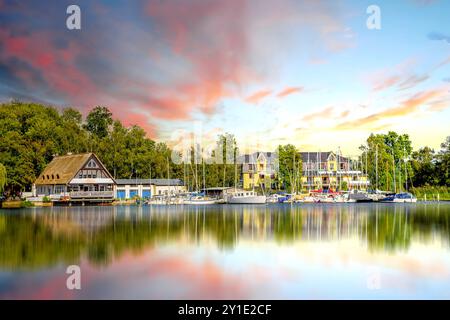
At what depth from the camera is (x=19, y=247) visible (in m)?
22.0

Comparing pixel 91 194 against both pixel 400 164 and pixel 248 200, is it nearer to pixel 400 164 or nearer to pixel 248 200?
pixel 248 200

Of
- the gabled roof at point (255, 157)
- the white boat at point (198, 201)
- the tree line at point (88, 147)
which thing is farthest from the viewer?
the gabled roof at point (255, 157)

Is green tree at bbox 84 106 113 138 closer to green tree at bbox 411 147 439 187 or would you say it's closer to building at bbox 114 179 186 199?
building at bbox 114 179 186 199

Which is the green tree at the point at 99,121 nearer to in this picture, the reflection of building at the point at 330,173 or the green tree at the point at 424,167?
the reflection of building at the point at 330,173

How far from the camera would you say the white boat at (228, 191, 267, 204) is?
2564 inches

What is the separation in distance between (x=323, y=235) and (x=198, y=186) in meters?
48.5

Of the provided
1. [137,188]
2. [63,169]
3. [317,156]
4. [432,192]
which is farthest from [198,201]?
[317,156]

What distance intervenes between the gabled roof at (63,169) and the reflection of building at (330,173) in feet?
134

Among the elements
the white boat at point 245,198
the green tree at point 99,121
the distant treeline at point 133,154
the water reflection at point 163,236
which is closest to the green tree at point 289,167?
the distant treeline at point 133,154

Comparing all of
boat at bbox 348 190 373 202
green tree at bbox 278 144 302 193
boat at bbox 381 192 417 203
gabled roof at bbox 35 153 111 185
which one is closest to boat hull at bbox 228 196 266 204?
green tree at bbox 278 144 302 193

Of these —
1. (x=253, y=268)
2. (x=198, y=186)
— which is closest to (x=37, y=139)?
(x=198, y=186)

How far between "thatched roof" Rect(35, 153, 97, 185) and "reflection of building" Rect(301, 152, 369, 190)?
1604 inches

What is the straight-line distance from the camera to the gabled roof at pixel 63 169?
203ft
